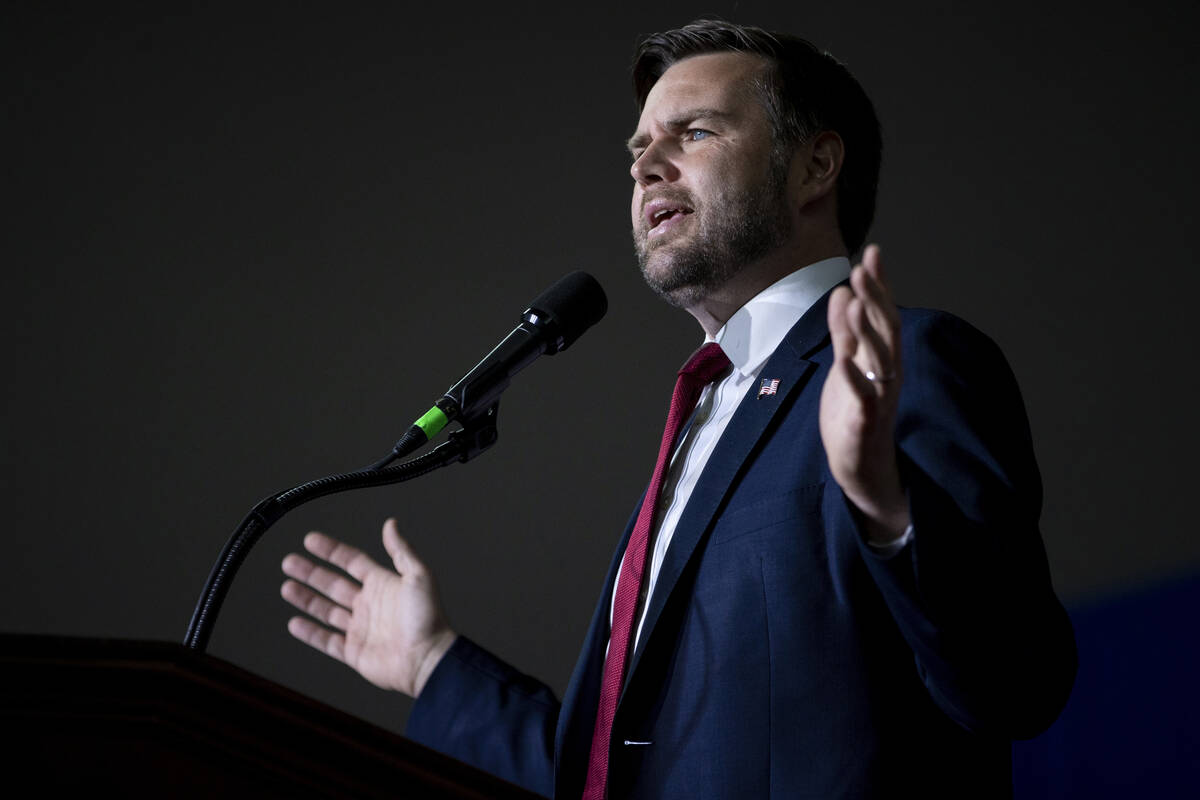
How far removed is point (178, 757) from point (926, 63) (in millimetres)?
2485

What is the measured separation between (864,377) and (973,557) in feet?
0.58

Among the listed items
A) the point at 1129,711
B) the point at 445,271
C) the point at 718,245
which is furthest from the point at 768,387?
the point at 445,271

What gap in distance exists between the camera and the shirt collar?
1.41m

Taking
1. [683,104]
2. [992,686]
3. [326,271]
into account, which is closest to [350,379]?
[326,271]

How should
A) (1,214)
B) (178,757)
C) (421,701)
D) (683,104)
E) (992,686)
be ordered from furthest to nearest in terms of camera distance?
(1,214) < (683,104) < (421,701) < (992,686) < (178,757)

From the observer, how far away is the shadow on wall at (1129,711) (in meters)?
2.05

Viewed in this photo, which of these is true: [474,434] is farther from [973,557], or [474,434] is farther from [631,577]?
[973,557]

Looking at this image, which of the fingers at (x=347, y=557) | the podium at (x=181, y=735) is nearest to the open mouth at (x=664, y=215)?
the fingers at (x=347, y=557)

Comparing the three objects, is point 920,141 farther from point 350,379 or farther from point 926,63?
point 350,379

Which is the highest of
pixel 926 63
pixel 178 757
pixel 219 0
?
pixel 219 0

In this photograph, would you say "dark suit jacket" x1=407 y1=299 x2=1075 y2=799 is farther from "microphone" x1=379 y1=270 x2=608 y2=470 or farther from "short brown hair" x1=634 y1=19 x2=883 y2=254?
"short brown hair" x1=634 y1=19 x2=883 y2=254

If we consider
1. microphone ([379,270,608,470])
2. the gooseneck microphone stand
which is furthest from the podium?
microphone ([379,270,608,470])

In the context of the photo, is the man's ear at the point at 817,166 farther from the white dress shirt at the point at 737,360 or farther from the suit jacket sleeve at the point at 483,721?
the suit jacket sleeve at the point at 483,721

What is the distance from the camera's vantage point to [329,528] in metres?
2.57
